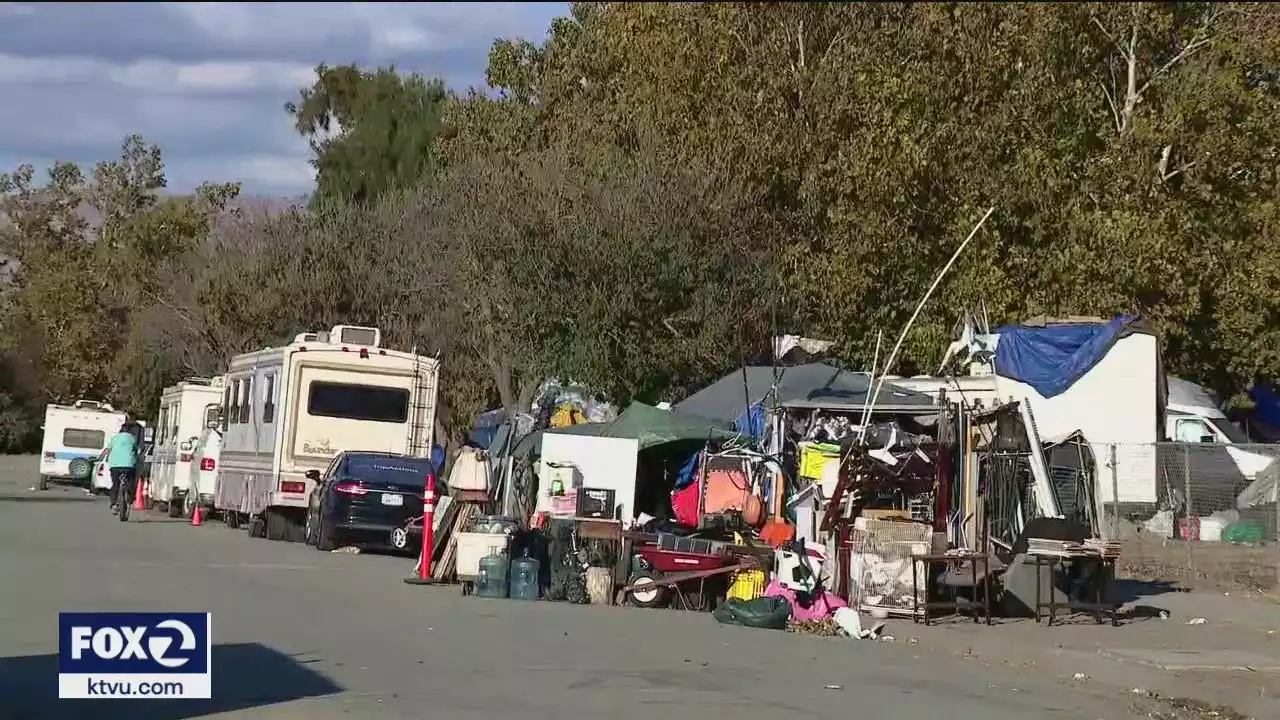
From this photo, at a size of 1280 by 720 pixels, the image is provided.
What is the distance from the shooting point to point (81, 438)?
168ft

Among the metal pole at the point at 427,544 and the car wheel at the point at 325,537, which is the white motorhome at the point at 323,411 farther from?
the metal pole at the point at 427,544

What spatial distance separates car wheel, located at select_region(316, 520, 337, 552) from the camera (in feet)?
85.5

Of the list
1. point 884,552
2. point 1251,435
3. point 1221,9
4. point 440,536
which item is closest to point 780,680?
point 884,552

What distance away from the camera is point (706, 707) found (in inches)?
446

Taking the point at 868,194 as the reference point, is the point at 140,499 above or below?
below

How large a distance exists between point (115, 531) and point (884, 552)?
53.4ft

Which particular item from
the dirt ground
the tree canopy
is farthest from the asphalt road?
the tree canopy

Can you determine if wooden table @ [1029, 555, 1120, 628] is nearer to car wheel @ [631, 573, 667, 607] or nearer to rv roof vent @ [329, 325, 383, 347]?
car wheel @ [631, 573, 667, 607]

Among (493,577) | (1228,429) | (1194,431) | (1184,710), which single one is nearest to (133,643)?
(1184,710)

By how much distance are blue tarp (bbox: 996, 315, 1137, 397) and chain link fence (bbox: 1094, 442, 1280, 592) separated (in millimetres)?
2133

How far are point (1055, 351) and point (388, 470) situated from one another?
1187cm

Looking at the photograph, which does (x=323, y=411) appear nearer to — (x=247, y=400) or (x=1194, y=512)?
(x=247, y=400)

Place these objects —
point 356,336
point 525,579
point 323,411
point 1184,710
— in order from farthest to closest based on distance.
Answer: point 356,336, point 323,411, point 525,579, point 1184,710

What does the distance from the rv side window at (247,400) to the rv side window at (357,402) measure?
8.07ft
